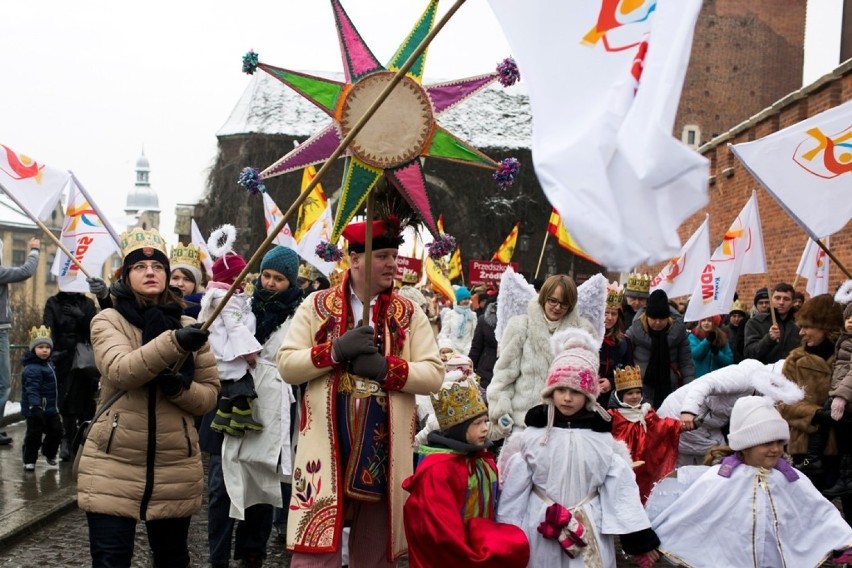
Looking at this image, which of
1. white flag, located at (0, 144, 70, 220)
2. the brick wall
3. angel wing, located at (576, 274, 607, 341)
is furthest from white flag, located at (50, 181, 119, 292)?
the brick wall

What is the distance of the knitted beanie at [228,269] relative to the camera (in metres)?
7.50

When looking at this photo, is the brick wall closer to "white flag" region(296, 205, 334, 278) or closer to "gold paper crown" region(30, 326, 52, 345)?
"white flag" region(296, 205, 334, 278)

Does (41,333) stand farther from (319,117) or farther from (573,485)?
(319,117)

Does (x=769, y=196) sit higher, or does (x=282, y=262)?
(x=769, y=196)

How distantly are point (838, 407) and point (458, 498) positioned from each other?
10.5ft

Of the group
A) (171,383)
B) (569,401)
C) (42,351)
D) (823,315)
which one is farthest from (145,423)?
(42,351)

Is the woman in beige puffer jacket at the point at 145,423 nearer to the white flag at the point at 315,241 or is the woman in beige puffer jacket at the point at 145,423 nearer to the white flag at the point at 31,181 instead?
the white flag at the point at 31,181

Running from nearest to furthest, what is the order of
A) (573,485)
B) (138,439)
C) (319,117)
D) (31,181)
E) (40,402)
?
(138,439) < (573,485) < (31,181) < (40,402) < (319,117)

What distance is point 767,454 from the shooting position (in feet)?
19.5

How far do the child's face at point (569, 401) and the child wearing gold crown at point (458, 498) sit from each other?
0.37 metres

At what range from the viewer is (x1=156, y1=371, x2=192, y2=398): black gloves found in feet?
16.8

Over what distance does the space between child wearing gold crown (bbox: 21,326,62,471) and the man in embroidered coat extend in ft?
18.4

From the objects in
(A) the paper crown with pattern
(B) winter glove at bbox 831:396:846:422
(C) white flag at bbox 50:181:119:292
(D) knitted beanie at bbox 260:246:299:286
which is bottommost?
(B) winter glove at bbox 831:396:846:422

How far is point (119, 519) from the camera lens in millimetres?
5062
